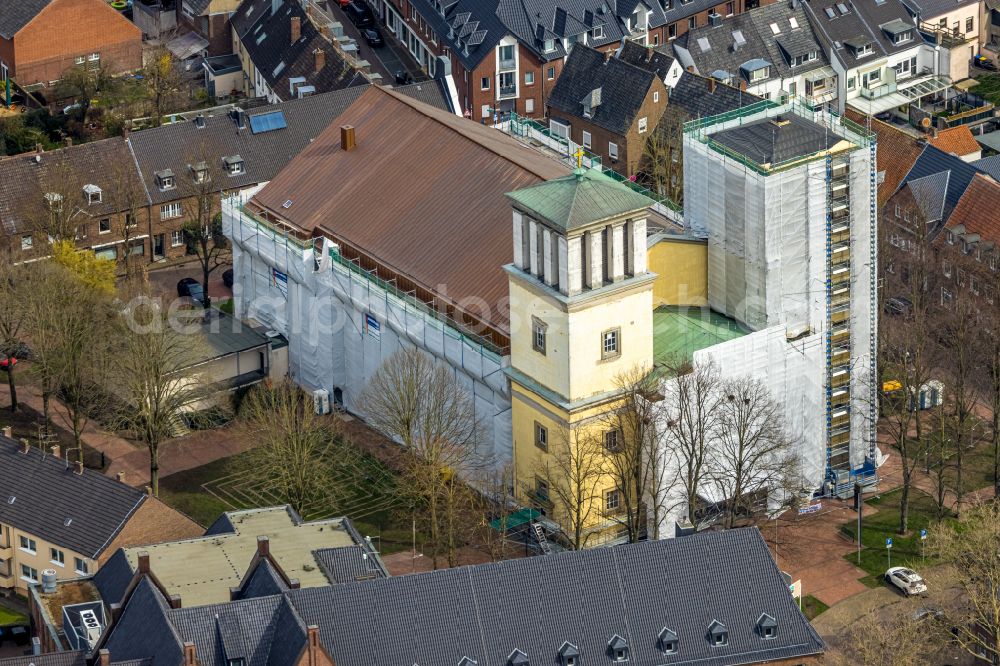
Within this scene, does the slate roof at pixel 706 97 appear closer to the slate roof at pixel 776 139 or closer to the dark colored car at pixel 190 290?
the slate roof at pixel 776 139

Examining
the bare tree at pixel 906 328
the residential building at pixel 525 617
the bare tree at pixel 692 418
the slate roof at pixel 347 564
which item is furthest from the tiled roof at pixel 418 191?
the residential building at pixel 525 617

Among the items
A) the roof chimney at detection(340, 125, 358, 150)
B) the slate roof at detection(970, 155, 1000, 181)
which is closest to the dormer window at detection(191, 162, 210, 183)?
the roof chimney at detection(340, 125, 358, 150)

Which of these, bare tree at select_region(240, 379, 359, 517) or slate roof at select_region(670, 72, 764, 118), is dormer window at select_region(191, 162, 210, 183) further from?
slate roof at select_region(670, 72, 764, 118)

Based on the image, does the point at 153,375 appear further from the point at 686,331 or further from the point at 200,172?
the point at 200,172

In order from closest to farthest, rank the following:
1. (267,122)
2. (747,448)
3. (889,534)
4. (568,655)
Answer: (568,655), (747,448), (889,534), (267,122)

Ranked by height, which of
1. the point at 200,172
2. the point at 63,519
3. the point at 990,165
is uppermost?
the point at 200,172

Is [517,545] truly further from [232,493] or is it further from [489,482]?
[232,493]

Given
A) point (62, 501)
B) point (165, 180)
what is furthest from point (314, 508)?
point (165, 180)
